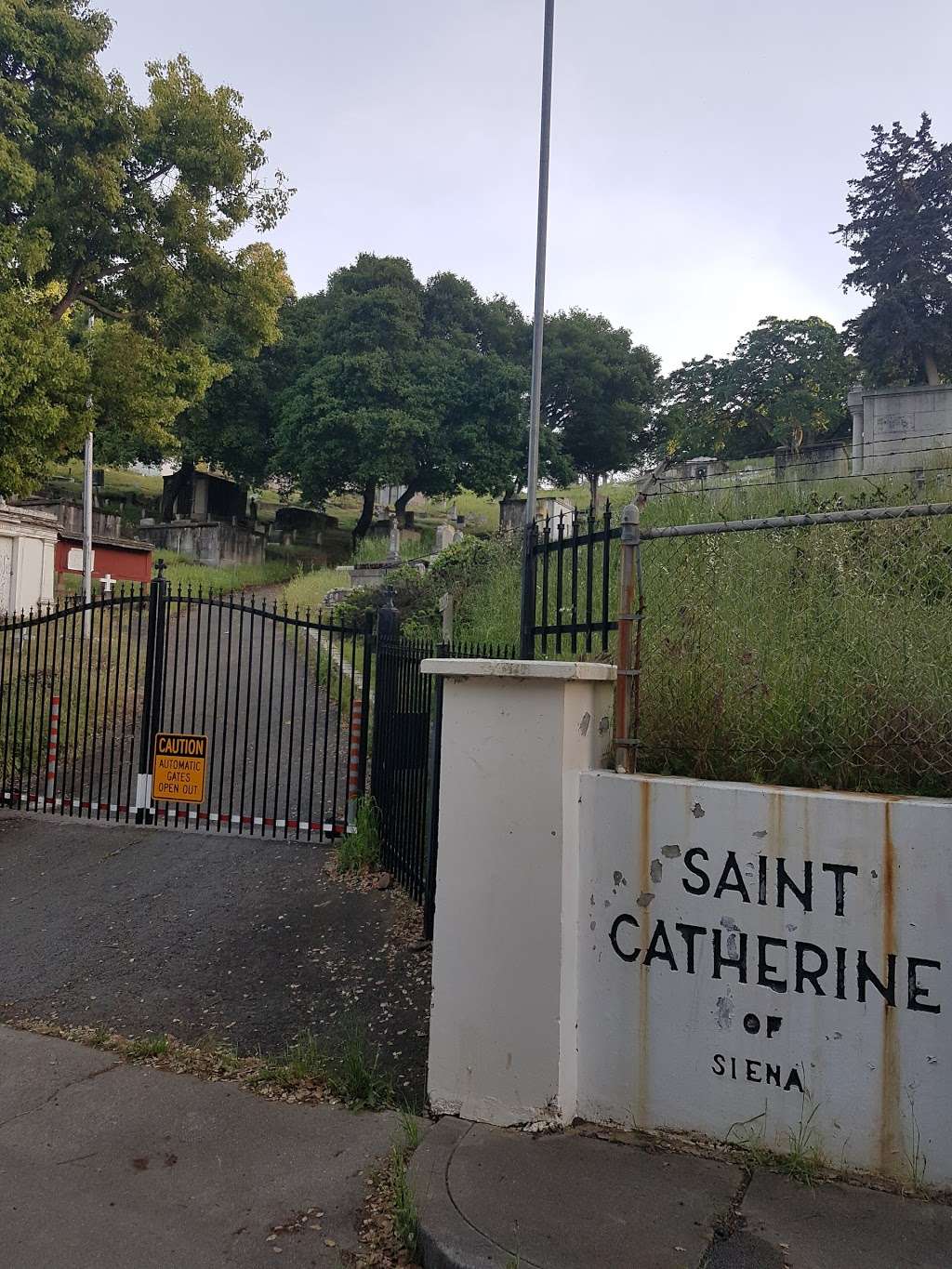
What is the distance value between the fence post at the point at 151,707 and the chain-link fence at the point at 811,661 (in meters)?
5.48

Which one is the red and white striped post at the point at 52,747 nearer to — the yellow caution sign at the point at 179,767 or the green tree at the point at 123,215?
the yellow caution sign at the point at 179,767

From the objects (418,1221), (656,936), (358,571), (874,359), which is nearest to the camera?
(418,1221)

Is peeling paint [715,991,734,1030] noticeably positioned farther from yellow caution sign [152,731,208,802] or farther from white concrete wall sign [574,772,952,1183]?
yellow caution sign [152,731,208,802]

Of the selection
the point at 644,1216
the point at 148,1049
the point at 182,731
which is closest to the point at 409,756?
the point at 148,1049

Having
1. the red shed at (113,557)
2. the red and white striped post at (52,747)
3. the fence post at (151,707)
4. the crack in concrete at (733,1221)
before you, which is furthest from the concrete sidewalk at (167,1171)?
the red shed at (113,557)

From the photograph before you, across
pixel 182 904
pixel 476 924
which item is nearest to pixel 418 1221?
pixel 476 924

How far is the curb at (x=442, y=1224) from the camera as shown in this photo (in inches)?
108

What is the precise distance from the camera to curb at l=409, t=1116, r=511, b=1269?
2.74 m

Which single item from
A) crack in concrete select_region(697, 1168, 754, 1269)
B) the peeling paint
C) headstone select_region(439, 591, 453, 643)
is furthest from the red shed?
crack in concrete select_region(697, 1168, 754, 1269)

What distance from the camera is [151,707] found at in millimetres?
8406

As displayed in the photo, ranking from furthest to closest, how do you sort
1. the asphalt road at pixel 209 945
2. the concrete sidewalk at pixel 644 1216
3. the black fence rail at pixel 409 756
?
the black fence rail at pixel 409 756
the asphalt road at pixel 209 945
the concrete sidewalk at pixel 644 1216

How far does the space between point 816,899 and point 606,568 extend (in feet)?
5.13

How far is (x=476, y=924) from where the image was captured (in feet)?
11.9

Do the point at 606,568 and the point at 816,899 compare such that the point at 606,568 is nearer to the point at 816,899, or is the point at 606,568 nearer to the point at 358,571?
the point at 816,899
